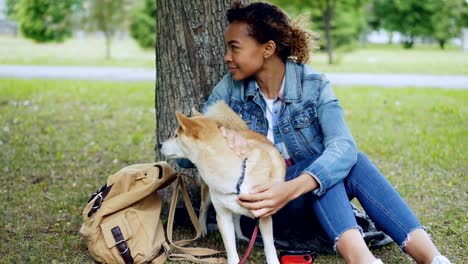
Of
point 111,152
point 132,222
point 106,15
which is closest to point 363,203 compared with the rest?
point 132,222

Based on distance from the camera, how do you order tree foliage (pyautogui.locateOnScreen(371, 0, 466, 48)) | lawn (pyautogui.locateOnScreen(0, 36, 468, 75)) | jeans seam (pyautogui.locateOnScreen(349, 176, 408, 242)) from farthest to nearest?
tree foliage (pyautogui.locateOnScreen(371, 0, 466, 48)), lawn (pyautogui.locateOnScreen(0, 36, 468, 75)), jeans seam (pyautogui.locateOnScreen(349, 176, 408, 242))

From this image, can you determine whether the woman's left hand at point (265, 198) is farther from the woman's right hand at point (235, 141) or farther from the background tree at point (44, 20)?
the background tree at point (44, 20)

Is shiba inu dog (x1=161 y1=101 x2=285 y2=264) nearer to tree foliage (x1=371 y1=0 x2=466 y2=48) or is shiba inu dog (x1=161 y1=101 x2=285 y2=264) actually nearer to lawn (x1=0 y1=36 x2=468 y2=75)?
lawn (x1=0 y1=36 x2=468 y2=75)

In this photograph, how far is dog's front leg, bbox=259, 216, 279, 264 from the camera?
135 inches

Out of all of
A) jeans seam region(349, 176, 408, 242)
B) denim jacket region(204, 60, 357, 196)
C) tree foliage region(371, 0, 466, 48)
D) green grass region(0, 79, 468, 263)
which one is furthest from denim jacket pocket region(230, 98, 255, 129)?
tree foliage region(371, 0, 466, 48)

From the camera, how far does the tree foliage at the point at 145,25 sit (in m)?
32.3

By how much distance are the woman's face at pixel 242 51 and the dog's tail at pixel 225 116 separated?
0.79 ft

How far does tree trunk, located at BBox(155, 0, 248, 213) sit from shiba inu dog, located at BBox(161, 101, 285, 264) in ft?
3.36

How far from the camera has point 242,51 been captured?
359 centimetres

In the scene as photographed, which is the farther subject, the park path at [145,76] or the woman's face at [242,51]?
the park path at [145,76]

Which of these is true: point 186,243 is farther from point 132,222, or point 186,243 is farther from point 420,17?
point 420,17

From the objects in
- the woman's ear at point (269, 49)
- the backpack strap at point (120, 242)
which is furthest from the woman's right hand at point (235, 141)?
the backpack strap at point (120, 242)

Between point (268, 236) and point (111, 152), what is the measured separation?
3816 mm

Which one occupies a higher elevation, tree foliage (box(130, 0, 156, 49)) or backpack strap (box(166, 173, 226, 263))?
backpack strap (box(166, 173, 226, 263))
